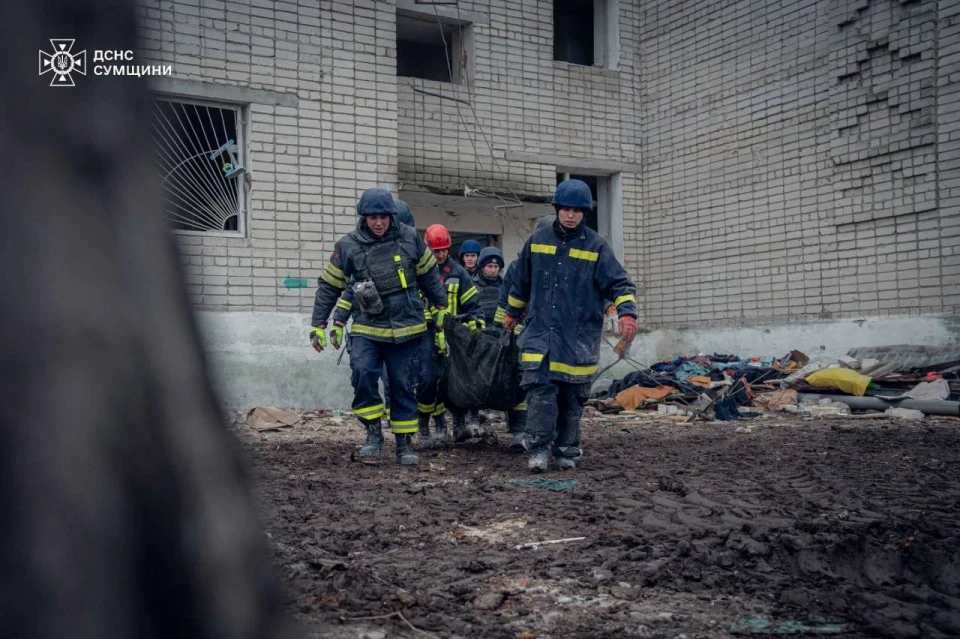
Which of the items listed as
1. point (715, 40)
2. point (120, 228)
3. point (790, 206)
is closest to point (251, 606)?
point (120, 228)

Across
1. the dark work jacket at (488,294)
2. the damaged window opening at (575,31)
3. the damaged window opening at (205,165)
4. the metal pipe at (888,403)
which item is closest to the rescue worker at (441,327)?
the dark work jacket at (488,294)

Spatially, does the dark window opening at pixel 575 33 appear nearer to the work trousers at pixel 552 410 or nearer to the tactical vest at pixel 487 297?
the tactical vest at pixel 487 297

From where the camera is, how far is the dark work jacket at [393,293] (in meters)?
6.52

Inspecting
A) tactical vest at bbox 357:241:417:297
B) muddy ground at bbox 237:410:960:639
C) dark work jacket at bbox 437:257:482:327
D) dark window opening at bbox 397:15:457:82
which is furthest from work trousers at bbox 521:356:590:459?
dark window opening at bbox 397:15:457:82

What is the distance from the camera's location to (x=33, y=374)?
0.94m

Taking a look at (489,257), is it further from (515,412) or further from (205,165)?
(205,165)

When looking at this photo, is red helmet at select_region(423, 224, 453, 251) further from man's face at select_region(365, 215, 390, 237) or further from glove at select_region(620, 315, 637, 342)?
glove at select_region(620, 315, 637, 342)

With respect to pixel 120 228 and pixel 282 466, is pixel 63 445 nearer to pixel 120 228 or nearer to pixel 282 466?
pixel 120 228

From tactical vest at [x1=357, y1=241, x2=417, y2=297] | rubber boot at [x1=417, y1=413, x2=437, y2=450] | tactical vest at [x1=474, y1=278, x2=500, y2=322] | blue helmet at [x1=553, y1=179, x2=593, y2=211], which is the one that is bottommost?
rubber boot at [x1=417, y1=413, x2=437, y2=450]

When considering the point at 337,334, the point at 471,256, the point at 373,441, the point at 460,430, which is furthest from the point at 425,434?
the point at 471,256

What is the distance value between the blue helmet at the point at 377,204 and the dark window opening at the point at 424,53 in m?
6.26

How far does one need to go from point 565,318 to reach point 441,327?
162 cm

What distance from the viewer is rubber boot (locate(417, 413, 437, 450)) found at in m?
7.66

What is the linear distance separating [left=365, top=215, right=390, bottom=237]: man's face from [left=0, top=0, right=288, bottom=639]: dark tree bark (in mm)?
5554
